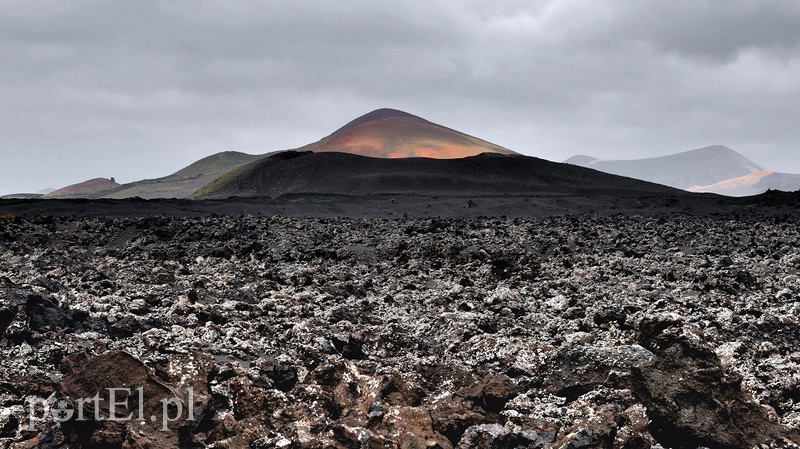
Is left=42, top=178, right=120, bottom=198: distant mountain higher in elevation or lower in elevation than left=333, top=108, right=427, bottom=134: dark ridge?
lower

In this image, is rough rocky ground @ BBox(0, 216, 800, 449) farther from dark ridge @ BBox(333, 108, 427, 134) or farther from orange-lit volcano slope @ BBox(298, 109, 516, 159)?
dark ridge @ BBox(333, 108, 427, 134)

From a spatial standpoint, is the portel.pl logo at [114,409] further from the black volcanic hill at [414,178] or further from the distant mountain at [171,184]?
the distant mountain at [171,184]

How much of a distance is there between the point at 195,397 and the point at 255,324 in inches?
93.4

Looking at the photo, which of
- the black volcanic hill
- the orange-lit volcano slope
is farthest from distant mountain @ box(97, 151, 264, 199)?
the black volcanic hill

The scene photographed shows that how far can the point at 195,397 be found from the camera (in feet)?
16.4

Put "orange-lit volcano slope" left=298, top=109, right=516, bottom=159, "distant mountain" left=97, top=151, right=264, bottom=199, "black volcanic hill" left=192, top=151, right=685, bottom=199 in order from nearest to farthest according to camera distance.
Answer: "black volcanic hill" left=192, top=151, right=685, bottom=199 < "orange-lit volcano slope" left=298, top=109, right=516, bottom=159 < "distant mountain" left=97, top=151, right=264, bottom=199

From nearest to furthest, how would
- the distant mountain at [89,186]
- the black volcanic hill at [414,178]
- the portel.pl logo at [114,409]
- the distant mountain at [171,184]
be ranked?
the portel.pl logo at [114,409], the black volcanic hill at [414,178], the distant mountain at [171,184], the distant mountain at [89,186]

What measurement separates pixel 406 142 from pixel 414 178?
3748 cm

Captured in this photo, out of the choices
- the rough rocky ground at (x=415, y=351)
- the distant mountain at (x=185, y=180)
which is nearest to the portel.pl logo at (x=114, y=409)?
the rough rocky ground at (x=415, y=351)

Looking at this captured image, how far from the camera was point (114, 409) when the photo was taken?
→ 15.1 feet

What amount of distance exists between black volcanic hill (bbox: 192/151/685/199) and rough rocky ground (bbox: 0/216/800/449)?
3664 centimetres

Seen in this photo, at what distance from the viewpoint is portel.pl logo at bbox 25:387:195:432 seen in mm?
4562

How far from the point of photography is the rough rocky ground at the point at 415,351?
466 centimetres

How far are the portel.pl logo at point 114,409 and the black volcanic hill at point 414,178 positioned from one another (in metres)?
42.8
